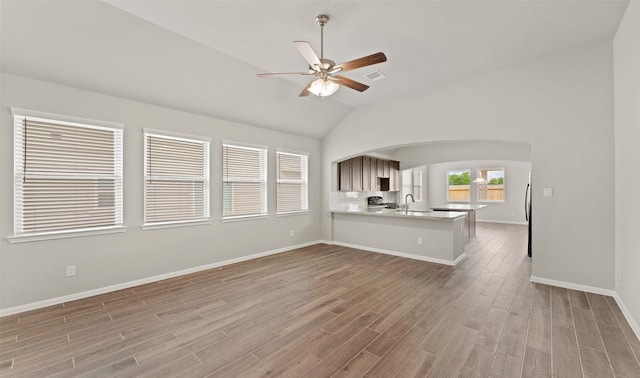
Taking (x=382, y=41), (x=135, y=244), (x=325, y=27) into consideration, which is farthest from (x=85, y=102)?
(x=382, y=41)

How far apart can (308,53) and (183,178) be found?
119 inches

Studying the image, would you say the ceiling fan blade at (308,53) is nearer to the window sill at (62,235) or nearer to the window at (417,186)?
the window sill at (62,235)

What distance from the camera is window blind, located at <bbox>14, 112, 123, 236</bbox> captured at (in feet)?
9.93

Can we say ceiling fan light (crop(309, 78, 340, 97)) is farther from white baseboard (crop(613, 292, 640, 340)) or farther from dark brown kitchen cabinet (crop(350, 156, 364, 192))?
dark brown kitchen cabinet (crop(350, 156, 364, 192))

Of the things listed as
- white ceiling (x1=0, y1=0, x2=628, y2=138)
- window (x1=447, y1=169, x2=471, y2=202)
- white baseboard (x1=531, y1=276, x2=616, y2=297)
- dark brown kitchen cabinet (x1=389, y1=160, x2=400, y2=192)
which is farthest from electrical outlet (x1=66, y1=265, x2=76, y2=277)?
window (x1=447, y1=169, x2=471, y2=202)

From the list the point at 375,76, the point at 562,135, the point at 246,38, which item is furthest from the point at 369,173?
the point at 246,38

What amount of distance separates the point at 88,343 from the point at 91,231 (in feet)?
5.19

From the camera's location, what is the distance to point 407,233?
17.4 feet

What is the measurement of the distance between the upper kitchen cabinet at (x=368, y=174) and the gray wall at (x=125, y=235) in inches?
85.3

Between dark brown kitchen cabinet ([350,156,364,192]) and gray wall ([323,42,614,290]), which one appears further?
dark brown kitchen cabinet ([350,156,364,192])

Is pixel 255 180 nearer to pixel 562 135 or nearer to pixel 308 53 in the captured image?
pixel 308 53

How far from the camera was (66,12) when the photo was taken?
256 cm

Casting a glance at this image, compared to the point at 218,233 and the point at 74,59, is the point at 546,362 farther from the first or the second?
the point at 74,59

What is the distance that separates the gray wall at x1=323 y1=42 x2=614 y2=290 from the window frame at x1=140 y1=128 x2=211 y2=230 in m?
4.26
